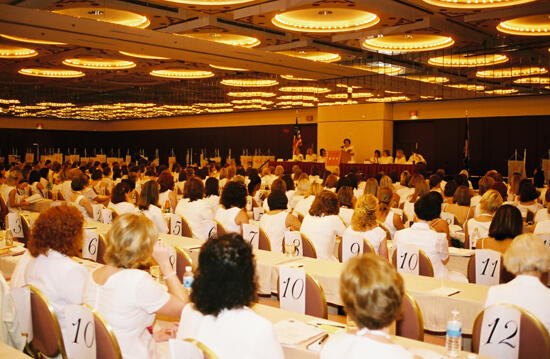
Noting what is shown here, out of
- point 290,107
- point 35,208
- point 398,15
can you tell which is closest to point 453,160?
point 290,107

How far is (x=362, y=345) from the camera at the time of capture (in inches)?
81.7

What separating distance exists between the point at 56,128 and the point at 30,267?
37.3 metres

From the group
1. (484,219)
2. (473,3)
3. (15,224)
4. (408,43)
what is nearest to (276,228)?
(484,219)

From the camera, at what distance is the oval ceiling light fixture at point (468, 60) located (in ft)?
46.2

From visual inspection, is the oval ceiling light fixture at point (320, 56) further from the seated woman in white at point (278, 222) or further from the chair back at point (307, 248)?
the chair back at point (307, 248)

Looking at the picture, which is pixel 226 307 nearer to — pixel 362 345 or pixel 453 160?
pixel 362 345

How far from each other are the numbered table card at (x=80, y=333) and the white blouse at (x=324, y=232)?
3.27 metres

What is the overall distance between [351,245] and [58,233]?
9.09ft

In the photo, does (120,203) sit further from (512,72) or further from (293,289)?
(512,72)

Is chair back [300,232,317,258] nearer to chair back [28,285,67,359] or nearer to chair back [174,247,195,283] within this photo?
chair back [174,247,195,283]

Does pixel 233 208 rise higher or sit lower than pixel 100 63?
lower

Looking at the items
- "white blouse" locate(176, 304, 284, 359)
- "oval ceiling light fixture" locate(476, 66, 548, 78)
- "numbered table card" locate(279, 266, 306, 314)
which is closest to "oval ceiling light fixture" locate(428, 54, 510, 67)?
"oval ceiling light fixture" locate(476, 66, 548, 78)

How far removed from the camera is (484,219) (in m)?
5.93

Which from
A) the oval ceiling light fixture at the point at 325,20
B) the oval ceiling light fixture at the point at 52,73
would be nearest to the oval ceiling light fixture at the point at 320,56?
the oval ceiling light fixture at the point at 325,20
